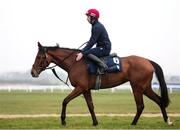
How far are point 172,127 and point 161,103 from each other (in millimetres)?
1300

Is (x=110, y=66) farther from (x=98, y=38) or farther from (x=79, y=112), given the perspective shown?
(x=79, y=112)

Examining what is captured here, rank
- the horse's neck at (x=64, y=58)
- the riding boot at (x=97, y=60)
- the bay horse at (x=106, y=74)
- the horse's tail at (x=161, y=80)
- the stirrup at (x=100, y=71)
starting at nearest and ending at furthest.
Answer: the riding boot at (x=97, y=60) < the stirrup at (x=100, y=71) < the bay horse at (x=106, y=74) < the horse's neck at (x=64, y=58) < the horse's tail at (x=161, y=80)

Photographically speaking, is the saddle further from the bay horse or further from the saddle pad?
the bay horse

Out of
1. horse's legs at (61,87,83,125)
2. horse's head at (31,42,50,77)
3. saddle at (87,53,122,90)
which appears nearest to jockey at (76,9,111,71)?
saddle at (87,53,122,90)

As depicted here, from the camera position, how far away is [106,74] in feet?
51.1

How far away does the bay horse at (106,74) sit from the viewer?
50.8 feet

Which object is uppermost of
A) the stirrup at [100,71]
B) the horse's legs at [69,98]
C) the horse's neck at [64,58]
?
the horse's neck at [64,58]

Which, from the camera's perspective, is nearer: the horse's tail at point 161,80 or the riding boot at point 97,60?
the riding boot at point 97,60

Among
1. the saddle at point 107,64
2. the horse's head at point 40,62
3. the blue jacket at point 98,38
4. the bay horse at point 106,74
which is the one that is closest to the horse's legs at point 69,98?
the bay horse at point 106,74

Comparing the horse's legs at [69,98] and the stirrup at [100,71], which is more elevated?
the stirrup at [100,71]

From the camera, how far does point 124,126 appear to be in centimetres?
1500

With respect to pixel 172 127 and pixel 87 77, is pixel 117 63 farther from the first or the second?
pixel 172 127

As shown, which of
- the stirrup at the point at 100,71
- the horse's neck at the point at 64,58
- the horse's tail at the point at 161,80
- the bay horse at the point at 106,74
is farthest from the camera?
the horse's tail at the point at 161,80

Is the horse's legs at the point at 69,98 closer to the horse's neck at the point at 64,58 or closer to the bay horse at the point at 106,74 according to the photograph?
the bay horse at the point at 106,74
